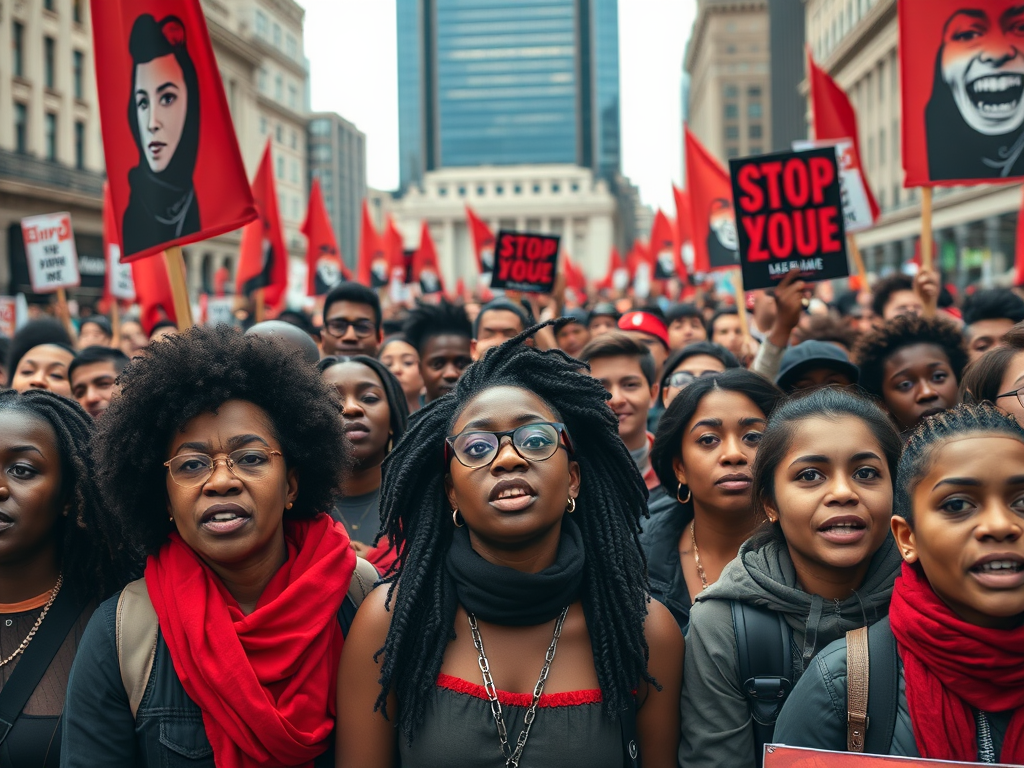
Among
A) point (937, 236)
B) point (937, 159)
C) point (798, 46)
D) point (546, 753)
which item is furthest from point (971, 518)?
point (798, 46)

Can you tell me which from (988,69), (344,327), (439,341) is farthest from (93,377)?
(988,69)

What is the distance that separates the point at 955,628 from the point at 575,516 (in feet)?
3.45

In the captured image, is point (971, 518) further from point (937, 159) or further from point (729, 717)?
point (937, 159)

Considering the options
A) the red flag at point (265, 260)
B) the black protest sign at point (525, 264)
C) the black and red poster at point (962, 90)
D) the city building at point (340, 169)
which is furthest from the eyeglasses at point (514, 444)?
the city building at point (340, 169)

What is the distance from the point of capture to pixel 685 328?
834cm

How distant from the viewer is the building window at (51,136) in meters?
32.9

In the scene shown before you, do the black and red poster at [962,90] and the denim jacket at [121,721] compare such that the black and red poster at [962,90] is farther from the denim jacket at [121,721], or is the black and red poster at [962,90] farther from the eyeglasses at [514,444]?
the denim jacket at [121,721]

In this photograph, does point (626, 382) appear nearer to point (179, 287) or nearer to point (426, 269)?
point (179, 287)

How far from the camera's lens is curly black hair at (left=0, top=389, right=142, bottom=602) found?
9.98 feet

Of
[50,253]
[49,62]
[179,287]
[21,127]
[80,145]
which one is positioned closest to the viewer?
[179,287]

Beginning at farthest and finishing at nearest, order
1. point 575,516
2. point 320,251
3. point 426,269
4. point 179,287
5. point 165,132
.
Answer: point 426,269 < point 320,251 < point 165,132 < point 179,287 < point 575,516

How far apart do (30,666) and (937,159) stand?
510cm

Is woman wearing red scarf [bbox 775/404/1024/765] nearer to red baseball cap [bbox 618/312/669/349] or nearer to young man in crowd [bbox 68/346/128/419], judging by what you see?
young man in crowd [bbox 68/346/128/419]

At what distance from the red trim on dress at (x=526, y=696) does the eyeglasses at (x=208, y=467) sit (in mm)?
761
